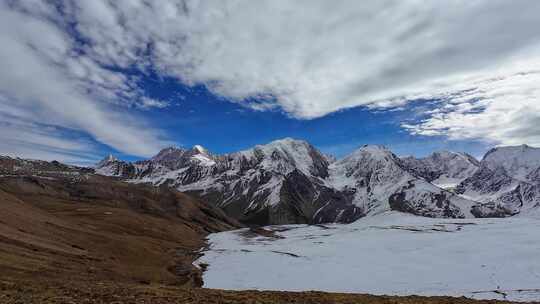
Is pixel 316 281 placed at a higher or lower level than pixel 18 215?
lower

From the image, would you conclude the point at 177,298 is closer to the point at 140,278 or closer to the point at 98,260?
the point at 140,278

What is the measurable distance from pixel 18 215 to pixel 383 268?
2327 inches

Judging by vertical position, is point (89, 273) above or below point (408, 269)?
below

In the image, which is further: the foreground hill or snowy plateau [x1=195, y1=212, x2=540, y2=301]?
snowy plateau [x1=195, y1=212, x2=540, y2=301]

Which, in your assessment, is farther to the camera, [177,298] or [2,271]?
[2,271]

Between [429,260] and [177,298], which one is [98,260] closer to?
[177,298]

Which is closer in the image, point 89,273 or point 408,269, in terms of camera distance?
point 89,273

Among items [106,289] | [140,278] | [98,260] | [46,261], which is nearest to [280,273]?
[140,278]

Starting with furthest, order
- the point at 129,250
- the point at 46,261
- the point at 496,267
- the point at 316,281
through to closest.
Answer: the point at 129,250 → the point at 496,267 → the point at 316,281 → the point at 46,261

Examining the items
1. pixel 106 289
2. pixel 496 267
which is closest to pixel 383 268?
pixel 496 267

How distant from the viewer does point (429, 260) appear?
218 feet

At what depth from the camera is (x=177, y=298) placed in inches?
997

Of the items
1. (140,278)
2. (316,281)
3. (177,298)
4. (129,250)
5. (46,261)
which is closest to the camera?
(177,298)

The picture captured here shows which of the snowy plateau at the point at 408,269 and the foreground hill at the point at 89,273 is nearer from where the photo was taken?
the foreground hill at the point at 89,273
